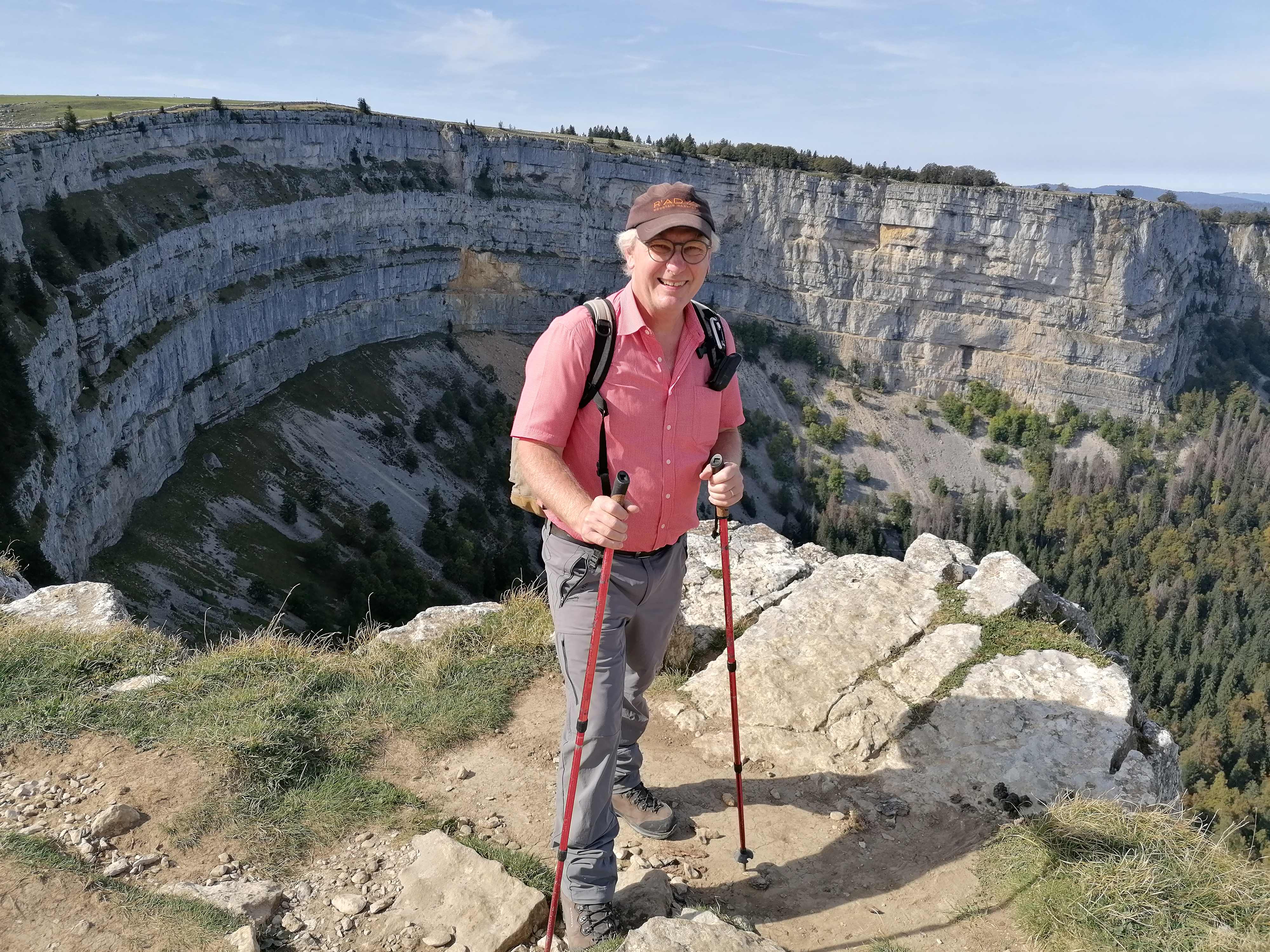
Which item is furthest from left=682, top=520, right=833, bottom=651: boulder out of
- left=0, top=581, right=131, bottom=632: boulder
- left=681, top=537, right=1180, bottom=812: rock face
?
left=0, top=581, right=131, bottom=632: boulder

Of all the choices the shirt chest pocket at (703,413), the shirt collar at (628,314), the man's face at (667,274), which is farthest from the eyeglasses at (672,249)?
the shirt chest pocket at (703,413)

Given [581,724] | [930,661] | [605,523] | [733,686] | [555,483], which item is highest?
[555,483]

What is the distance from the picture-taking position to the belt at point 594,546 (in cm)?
443

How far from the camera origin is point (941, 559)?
9.41m

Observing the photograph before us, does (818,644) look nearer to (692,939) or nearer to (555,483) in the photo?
(692,939)

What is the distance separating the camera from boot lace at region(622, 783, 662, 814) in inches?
212

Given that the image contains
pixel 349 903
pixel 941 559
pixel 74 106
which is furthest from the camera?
pixel 74 106

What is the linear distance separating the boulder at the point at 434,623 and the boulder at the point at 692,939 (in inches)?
166

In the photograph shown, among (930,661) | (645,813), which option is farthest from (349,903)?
(930,661)

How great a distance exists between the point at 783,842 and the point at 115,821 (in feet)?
13.2

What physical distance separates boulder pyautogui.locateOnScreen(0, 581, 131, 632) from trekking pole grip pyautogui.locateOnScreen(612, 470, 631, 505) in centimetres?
570

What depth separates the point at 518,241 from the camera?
63688mm

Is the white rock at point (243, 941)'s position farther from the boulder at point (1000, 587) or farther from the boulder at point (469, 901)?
the boulder at point (1000, 587)

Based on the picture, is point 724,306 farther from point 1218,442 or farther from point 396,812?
point 396,812
